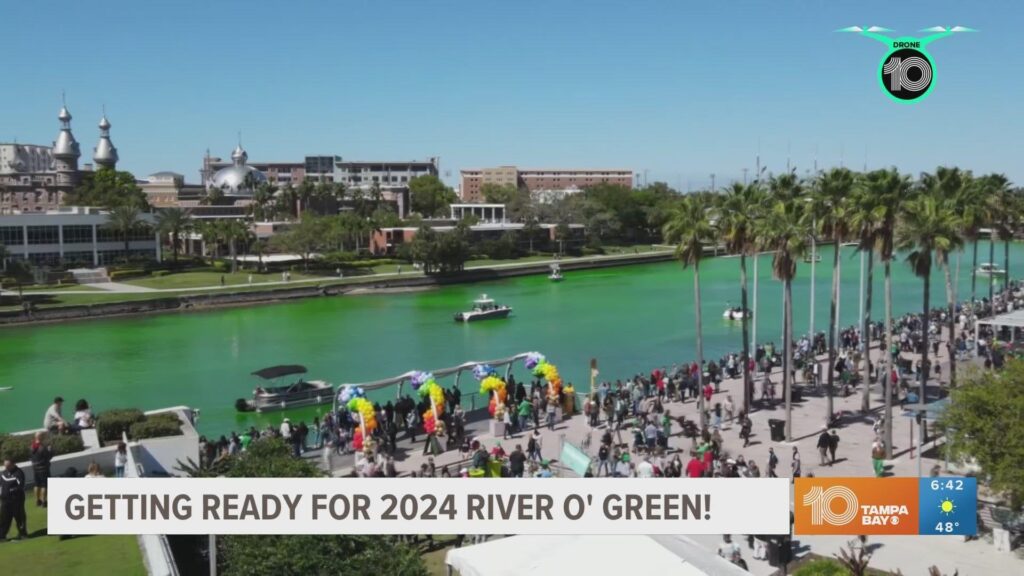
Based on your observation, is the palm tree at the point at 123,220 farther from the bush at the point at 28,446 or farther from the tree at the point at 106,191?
the bush at the point at 28,446

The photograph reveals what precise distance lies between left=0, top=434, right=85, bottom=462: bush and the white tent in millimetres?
8623

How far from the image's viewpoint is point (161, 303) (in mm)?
64188

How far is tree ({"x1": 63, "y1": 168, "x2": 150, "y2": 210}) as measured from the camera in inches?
3986

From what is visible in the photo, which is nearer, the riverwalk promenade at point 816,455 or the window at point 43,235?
the riverwalk promenade at point 816,455

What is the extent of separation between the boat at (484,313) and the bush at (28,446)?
43370mm

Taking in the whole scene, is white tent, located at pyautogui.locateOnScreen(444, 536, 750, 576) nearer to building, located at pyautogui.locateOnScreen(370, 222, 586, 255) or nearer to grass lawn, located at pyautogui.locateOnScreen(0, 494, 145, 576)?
grass lawn, located at pyautogui.locateOnScreen(0, 494, 145, 576)

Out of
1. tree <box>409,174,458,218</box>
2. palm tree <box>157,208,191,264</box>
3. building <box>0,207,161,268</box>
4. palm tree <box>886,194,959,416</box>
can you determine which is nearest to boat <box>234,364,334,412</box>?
palm tree <box>886,194,959,416</box>

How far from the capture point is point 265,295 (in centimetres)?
6969

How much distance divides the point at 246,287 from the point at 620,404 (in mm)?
51965

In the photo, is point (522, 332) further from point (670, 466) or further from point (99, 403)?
point (670, 466)

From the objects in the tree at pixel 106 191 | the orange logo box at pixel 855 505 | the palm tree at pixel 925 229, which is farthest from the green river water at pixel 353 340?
the tree at pixel 106 191

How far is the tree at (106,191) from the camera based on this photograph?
101m

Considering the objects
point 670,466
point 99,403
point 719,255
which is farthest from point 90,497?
point 719,255

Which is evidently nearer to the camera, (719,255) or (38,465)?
(38,465)
